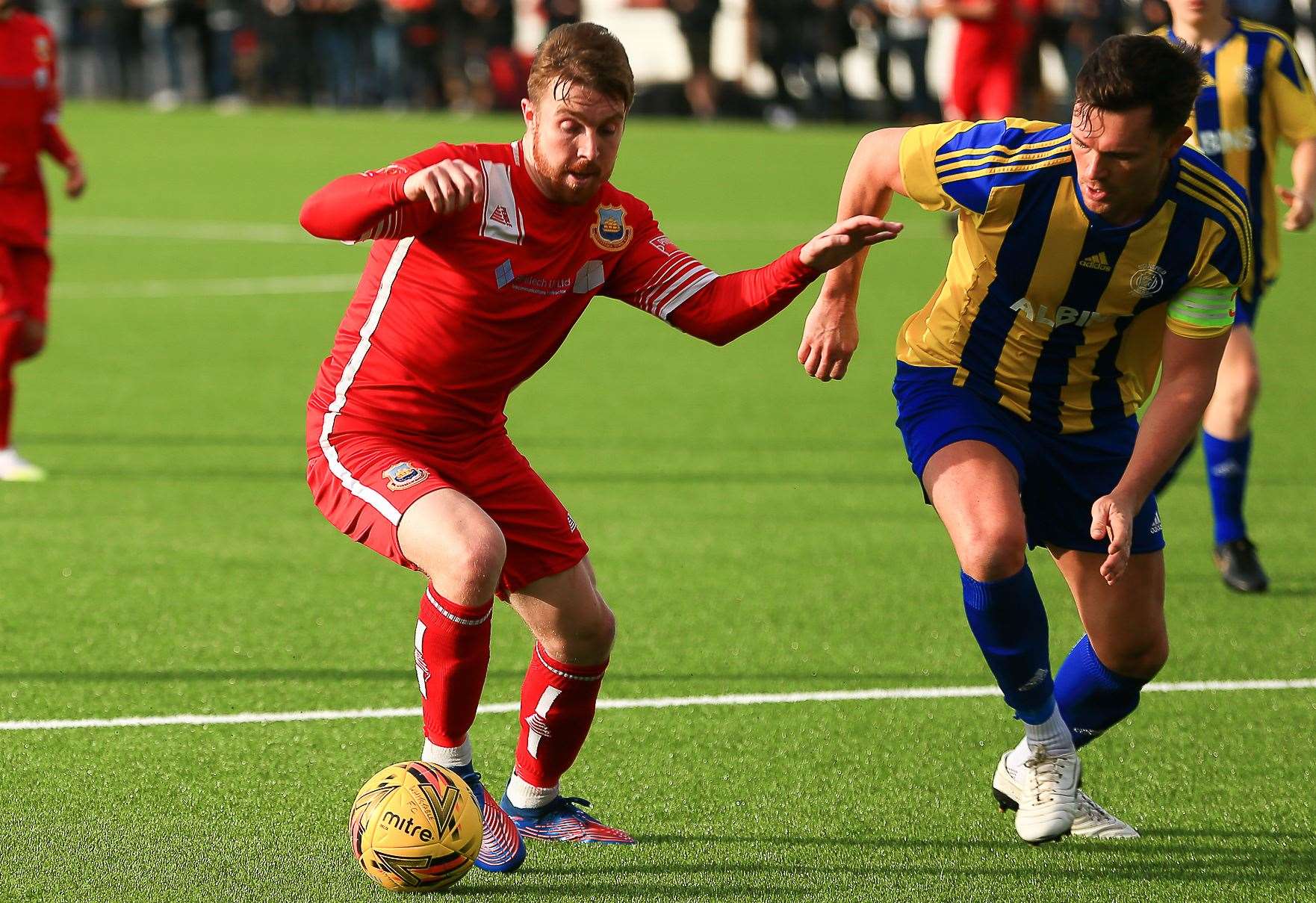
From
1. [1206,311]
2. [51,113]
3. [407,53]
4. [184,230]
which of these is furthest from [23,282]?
[407,53]

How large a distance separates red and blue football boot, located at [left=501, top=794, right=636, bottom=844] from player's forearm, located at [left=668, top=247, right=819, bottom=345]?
1212 millimetres

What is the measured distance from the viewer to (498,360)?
4.38 meters

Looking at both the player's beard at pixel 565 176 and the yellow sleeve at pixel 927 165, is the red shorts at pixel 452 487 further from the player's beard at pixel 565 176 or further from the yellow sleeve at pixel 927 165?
the yellow sleeve at pixel 927 165

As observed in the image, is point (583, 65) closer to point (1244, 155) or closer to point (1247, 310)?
point (1244, 155)

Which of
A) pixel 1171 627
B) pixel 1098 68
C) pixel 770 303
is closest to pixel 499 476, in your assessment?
pixel 770 303

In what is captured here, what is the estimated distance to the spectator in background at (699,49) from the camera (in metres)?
26.2

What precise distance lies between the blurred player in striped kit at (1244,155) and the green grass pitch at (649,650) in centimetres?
41

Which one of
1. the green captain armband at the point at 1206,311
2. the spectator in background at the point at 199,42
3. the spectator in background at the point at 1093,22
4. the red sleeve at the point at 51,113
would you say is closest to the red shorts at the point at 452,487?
the green captain armband at the point at 1206,311

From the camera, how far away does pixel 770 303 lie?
14.1 feet

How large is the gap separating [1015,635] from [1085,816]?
0.57 meters

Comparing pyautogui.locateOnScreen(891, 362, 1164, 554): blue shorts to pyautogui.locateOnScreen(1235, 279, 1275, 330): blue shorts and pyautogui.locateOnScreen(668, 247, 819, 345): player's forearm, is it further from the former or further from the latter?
pyautogui.locateOnScreen(1235, 279, 1275, 330): blue shorts

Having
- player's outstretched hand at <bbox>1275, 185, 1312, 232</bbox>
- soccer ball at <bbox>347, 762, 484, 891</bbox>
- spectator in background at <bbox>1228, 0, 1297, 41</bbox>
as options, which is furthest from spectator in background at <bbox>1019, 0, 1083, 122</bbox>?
soccer ball at <bbox>347, 762, 484, 891</bbox>

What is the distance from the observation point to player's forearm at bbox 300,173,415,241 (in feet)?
13.1

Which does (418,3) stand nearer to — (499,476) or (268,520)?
(268,520)
